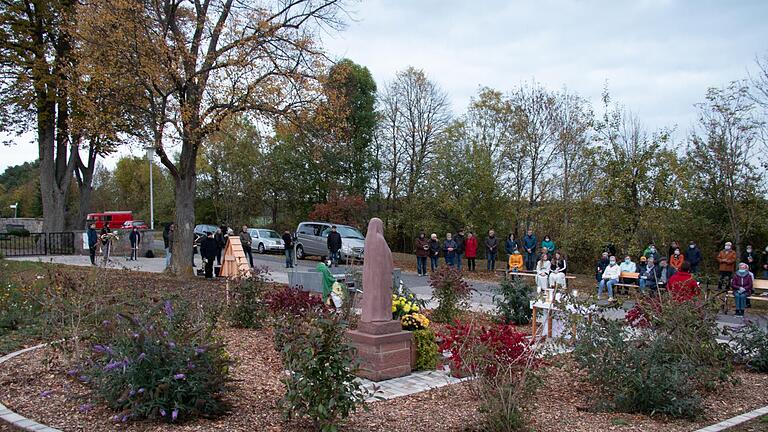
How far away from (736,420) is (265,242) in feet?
97.5

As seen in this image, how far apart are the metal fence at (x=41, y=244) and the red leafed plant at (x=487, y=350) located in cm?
A: 2464

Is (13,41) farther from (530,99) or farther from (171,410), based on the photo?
(171,410)

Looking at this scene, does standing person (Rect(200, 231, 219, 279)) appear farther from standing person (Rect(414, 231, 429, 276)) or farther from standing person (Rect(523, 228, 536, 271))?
standing person (Rect(523, 228, 536, 271))

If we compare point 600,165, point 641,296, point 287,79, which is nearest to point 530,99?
point 600,165

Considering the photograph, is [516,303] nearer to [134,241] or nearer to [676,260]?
[676,260]

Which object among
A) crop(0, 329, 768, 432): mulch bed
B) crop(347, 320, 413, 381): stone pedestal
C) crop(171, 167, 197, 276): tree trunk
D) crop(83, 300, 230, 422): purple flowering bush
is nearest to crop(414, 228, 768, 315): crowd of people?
crop(0, 329, 768, 432): mulch bed

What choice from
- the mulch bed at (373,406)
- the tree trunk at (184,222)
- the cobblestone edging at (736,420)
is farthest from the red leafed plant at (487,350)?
the tree trunk at (184,222)

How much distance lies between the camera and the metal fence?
1021 inches

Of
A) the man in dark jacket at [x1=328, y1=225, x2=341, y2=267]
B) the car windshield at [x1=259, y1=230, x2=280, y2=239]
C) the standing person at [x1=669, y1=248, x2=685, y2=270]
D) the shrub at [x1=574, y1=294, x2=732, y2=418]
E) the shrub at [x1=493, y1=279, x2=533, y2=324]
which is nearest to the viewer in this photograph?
the shrub at [x1=574, y1=294, x2=732, y2=418]

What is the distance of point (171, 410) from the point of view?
17.1ft

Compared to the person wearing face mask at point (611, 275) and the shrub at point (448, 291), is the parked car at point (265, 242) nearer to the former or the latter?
the person wearing face mask at point (611, 275)

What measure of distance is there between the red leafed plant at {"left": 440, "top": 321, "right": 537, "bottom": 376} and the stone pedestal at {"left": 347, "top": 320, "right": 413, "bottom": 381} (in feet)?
3.75

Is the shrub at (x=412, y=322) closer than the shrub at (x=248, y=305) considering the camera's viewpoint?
Yes

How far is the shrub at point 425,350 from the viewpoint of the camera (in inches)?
307
